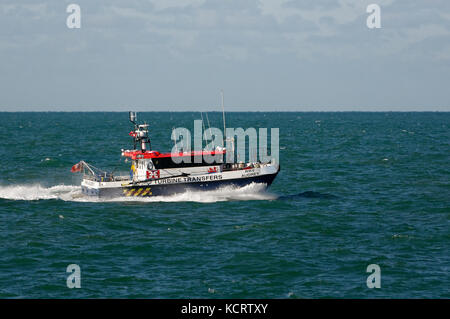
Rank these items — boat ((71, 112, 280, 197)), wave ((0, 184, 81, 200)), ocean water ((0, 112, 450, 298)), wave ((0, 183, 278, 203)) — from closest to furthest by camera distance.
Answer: ocean water ((0, 112, 450, 298)) < boat ((71, 112, 280, 197)) < wave ((0, 183, 278, 203)) < wave ((0, 184, 81, 200))

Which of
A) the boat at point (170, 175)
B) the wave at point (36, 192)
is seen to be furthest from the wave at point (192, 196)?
the boat at point (170, 175)

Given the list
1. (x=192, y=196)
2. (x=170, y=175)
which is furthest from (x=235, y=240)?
(x=170, y=175)

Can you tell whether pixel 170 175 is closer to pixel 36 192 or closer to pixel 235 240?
pixel 235 240

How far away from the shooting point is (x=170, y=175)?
43344 millimetres

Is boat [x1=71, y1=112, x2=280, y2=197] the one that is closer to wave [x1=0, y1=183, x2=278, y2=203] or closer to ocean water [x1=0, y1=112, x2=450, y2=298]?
wave [x1=0, y1=183, x2=278, y2=203]

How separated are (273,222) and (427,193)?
54.5 ft

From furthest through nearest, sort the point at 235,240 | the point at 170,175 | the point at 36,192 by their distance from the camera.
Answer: the point at 36,192, the point at 170,175, the point at 235,240

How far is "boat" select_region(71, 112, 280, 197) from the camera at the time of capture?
42938 millimetres

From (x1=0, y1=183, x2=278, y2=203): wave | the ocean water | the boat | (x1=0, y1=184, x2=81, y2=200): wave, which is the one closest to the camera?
the ocean water

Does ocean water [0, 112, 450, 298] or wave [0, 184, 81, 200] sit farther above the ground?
wave [0, 184, 81, 200]

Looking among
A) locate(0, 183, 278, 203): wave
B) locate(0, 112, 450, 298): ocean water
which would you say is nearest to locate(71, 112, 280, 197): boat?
locate(0, 183, 278, 203): wave
